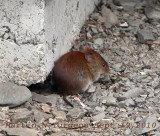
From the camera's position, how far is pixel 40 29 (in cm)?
536

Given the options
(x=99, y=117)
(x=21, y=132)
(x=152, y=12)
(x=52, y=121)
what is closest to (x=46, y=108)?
(x=52, y=121)

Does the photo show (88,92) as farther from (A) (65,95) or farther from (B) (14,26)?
(B) (14,26)

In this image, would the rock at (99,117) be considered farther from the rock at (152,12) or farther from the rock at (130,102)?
the rock at (152,12)

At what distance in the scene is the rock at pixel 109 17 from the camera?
25.5 feet

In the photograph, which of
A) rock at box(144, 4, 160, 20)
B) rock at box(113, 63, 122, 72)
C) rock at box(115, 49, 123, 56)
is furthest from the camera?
rock at box(144, 4, 160, 20)

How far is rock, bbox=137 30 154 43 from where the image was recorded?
731 cm

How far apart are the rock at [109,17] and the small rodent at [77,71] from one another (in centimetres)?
147

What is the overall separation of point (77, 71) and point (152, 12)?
273cm

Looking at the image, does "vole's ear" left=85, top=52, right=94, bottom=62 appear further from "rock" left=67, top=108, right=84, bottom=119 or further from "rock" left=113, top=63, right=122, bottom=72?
"rock" left=67, top=108, right=84, bottom=119

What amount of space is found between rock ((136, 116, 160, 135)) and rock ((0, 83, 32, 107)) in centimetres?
145

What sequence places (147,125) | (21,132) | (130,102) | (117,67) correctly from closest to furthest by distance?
(21,132) → (147,125) → (130,102) → (117,67)

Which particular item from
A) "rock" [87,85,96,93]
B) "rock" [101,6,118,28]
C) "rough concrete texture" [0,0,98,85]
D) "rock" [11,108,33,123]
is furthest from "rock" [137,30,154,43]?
"rock" [11,108,33,123]

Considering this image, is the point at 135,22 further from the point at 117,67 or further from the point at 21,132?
the point at 21,132

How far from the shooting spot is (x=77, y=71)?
599cm
